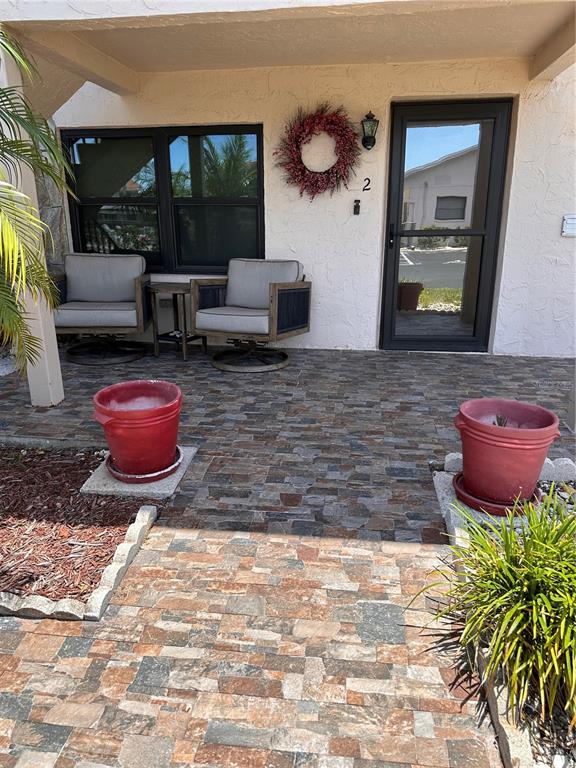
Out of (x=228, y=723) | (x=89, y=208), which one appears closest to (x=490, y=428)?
(x=228, y=723)

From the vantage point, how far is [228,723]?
1.43 metres

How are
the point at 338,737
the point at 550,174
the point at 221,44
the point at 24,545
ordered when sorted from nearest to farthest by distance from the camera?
1. the point at 338,737
2. the point at 24,545
3. the point at 221,44
4. the point at 550,174

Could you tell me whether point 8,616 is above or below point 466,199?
below

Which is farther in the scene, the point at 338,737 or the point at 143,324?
the point at 143,324

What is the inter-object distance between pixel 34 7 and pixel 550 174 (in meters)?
3.98

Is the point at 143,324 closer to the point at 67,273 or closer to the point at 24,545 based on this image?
the point at 67,273

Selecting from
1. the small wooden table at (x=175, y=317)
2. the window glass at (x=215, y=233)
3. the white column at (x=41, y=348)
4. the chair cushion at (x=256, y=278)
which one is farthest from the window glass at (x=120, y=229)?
the white column at (x=41, y=348)

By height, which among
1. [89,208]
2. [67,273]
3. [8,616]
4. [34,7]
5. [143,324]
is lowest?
[8,616]

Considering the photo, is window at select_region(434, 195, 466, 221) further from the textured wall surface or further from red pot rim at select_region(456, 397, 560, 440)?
red pot rim at select_region(456, 397, 560, 440)

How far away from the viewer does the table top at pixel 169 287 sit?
4.78 m

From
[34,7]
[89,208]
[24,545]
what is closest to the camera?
[24,545]

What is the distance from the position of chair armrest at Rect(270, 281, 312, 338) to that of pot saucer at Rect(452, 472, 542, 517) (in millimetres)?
2301

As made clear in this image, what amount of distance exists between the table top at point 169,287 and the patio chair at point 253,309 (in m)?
0.24

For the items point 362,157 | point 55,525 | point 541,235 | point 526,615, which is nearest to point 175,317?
point 362,157
